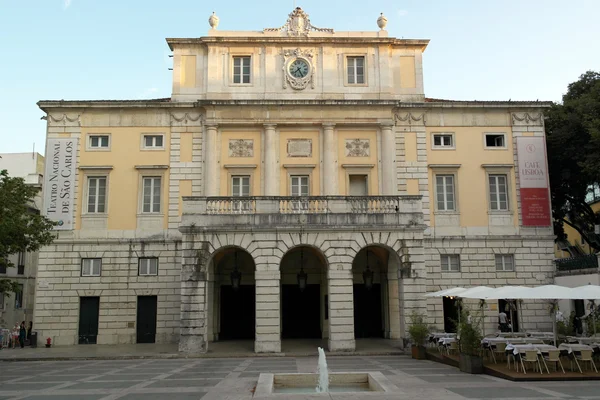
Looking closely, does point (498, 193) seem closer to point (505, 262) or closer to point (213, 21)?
point (505, 262)

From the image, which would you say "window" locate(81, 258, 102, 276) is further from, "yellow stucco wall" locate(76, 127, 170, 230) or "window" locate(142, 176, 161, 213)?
"window" locate(142, 176, 161, 213)

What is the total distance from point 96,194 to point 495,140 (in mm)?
22804

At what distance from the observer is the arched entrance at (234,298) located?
1138 inches

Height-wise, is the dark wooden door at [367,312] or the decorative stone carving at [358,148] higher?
the decorative stone carving at [358,148]

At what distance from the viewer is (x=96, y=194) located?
29609 mm

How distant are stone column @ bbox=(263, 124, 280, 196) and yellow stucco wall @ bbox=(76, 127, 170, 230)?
558 cm

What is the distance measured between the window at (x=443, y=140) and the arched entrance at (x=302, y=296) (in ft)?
31.2

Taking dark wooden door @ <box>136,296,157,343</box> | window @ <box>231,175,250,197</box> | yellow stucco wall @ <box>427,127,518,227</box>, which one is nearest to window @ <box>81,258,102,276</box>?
dark wooden door @ <box>136,296,157,343</box>

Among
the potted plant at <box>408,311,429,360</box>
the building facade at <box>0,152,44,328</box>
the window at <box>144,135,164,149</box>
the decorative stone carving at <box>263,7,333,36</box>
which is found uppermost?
the decorative stone carving at <box>263,7,333,36</box>

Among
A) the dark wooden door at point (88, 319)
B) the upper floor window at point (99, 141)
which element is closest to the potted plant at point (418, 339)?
the dark wooden door at point (88, 319)

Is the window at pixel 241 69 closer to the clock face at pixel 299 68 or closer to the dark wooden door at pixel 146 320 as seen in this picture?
the clock face at pixel 299 68

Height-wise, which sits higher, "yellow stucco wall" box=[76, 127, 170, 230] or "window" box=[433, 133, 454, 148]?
"window" box=[433, 133, 454, 148]

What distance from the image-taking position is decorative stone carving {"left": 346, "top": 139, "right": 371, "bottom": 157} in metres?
30.0

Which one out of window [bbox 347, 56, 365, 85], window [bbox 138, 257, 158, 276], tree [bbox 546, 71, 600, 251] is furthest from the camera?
window [bbox 347, 56, 365, 85]
